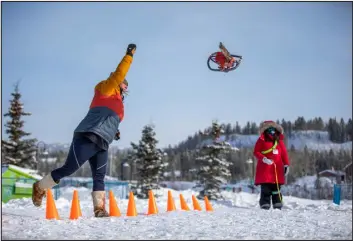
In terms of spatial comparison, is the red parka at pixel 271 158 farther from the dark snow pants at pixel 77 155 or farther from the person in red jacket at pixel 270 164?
the dark snow pants at pixel 77 155

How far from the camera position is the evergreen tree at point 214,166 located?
1011 inches

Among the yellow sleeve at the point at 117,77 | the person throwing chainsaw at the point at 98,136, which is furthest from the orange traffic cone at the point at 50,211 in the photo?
the yellow sleeve at the point at 117,77

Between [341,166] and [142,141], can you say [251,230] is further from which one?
[341,166]

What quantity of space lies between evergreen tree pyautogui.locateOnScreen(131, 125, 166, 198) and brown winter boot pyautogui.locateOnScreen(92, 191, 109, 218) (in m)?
23.7

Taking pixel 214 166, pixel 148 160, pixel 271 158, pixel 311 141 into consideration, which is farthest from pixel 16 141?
pixel 311 141

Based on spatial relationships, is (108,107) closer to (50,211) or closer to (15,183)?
(50,211)

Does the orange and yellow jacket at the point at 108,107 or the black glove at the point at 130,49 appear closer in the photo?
the orange and yellow jacket at the point at 108,107

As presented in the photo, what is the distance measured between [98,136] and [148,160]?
24.8 metres

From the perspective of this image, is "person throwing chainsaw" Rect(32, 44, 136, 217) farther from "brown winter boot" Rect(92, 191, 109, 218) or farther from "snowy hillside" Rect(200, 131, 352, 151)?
"snowy hillside" Rect(200, 131, 352, 151)

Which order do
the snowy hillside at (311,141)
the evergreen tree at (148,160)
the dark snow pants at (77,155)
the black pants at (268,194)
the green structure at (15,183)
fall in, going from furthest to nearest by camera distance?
the snowy hillside at (311,141), the evergreen tree at (148,160), the green structure at (15,183), the black pants at (268,194), the dark snow pants at (77,155)

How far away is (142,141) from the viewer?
28969 millimetres

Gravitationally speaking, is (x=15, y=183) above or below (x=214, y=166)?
below

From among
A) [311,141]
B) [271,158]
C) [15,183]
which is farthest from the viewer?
[311,141]

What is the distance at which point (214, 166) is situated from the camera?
26.0 metres
